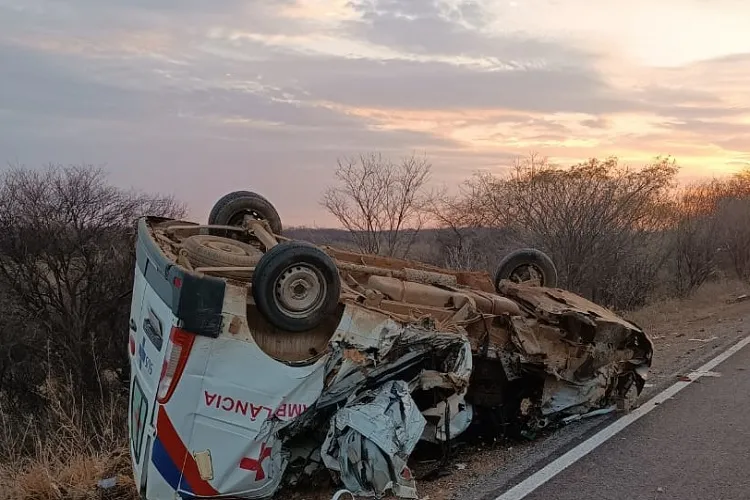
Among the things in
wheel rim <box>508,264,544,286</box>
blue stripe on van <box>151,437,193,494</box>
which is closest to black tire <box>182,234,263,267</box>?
blue stripe on van <box>151,437,193,494</box>

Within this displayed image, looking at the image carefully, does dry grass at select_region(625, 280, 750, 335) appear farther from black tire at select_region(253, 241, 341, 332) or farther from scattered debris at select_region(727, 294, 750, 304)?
black tire at select_region(253, 241, 341, 332)

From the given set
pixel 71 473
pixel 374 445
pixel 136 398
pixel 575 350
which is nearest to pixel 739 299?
pixel 575 350

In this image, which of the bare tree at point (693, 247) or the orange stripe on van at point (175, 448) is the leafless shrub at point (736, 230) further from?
the orange stripe on van at point (175, 448)

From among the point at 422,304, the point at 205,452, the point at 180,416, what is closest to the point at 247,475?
the point at 205,452

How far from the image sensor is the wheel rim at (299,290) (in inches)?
160

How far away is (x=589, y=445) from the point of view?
5.19m

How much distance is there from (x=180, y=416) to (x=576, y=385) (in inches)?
129

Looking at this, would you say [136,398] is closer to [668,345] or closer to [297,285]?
[297,285]

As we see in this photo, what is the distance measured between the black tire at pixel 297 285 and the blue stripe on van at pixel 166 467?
0.91 meters

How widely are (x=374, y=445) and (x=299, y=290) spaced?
39.2 inches

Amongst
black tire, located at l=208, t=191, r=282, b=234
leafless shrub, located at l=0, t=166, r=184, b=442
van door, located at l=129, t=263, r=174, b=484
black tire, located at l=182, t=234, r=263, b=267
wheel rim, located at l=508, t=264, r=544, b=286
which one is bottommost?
leafless shrub, located at l=0, t=166, r=184, b=442

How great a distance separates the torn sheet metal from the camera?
4.00 m

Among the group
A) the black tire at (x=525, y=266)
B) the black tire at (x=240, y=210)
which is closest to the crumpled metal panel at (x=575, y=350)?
the black tire at (x=525, y=266)

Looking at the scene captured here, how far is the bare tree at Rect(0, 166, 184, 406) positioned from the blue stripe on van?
65.2 feet
